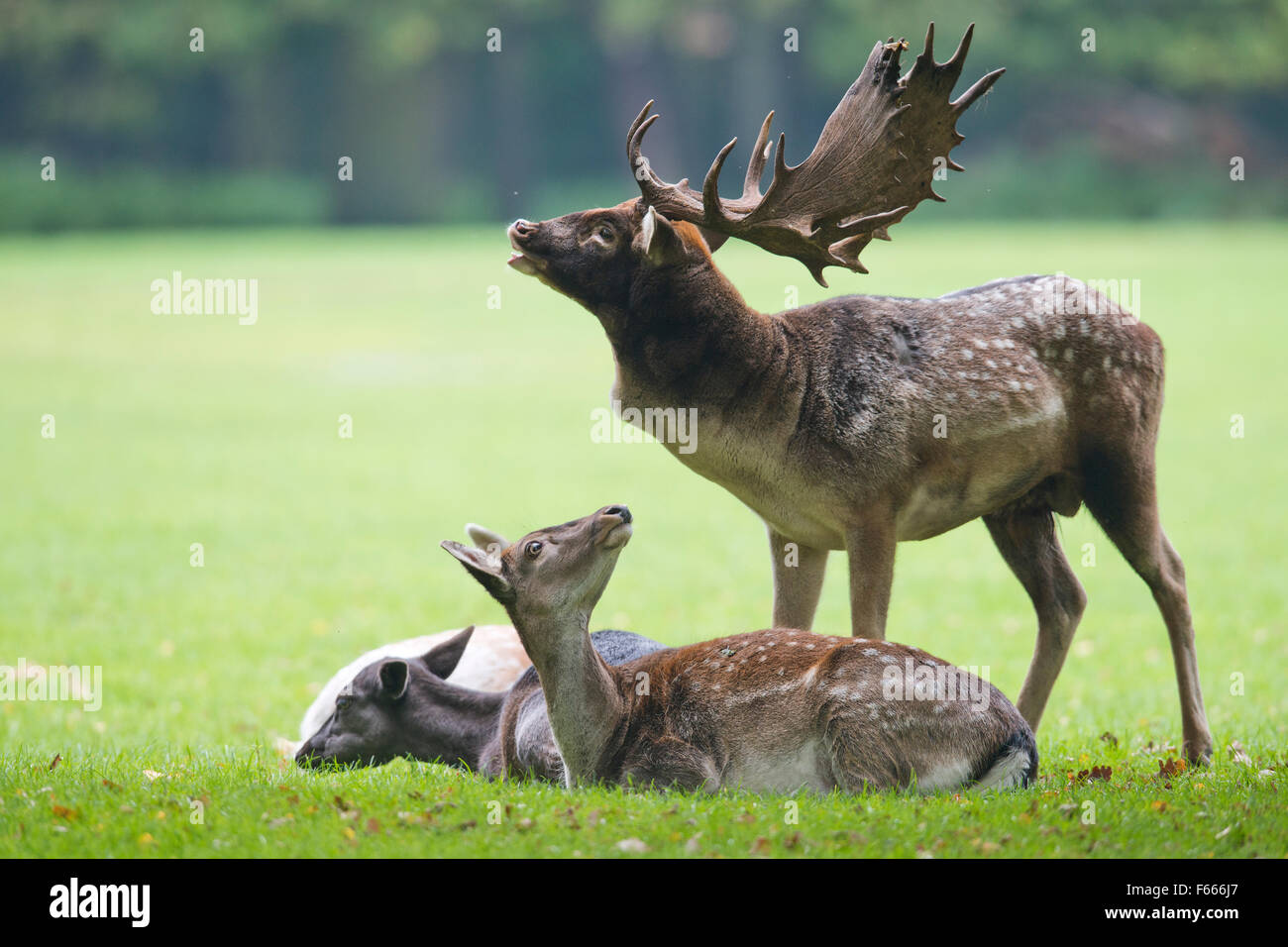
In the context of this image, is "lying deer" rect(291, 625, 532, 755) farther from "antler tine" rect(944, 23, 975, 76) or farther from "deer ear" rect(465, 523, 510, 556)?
"antler tine" rect(944, 23, 975, 76)

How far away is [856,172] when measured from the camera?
7492 mm

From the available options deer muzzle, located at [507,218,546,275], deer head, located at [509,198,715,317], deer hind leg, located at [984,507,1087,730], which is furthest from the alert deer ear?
deer hind leg, located at [984,507,1087,730]

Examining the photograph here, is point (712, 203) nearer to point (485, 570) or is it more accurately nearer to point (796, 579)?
point (796, 579)

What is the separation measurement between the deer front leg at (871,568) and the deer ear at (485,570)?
5.10ft

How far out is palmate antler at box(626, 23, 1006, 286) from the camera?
7395mm

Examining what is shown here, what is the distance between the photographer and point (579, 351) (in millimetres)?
31000

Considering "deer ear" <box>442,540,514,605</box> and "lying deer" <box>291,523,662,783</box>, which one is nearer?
"deer ear" <box>442,540,514,605</box>

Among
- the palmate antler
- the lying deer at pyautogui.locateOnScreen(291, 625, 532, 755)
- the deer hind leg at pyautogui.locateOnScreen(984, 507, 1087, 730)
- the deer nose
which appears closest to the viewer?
the deer nose

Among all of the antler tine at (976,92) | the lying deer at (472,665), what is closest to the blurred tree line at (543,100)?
the lying deer at (472,665)

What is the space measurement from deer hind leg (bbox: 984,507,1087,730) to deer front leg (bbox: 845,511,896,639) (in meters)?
1.05

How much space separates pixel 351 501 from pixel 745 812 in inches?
569

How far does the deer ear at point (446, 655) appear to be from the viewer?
322 inches

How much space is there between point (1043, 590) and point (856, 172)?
90.7 inches
